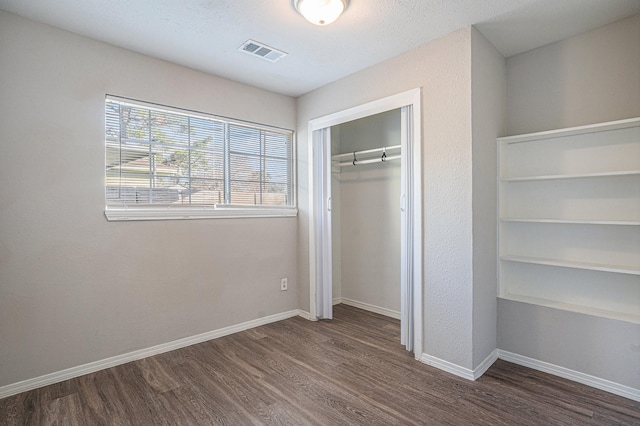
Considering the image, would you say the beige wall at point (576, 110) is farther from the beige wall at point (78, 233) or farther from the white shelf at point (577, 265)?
the beige wall at point (78, 233)

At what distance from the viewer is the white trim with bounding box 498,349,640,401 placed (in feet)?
7.07

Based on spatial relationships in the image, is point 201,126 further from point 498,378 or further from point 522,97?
point 498,378

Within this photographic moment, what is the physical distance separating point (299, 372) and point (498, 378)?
4.74 ft

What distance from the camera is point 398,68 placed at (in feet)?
9.15

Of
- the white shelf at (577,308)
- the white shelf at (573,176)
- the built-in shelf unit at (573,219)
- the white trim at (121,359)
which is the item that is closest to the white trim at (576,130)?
the built-in shelf unit at (573,219)

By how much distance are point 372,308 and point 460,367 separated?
5.25 feet

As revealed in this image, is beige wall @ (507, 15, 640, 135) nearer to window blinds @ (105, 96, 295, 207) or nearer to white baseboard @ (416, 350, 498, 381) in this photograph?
white baseboard @ (416, 350, 498, 381)

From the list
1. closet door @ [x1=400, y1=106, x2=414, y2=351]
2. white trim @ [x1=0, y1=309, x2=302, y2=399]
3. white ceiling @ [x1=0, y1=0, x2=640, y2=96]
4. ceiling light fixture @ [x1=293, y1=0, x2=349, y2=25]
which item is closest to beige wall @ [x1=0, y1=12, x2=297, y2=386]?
white trim @ [x1=0, y1=309, x2=302, y2=399]

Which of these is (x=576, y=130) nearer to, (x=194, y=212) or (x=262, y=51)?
(x=262, y=51)

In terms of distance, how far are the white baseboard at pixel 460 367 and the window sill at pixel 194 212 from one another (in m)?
1.99

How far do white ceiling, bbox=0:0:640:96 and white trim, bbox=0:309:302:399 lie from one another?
8.02 ft

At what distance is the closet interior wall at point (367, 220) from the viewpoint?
12.4 feet

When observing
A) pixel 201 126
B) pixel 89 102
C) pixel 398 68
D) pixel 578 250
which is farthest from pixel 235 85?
pixel 578 250

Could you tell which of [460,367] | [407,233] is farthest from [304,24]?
[460,367]
